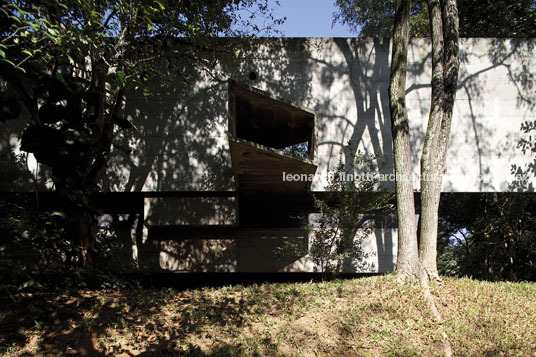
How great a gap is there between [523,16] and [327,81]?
8633mm

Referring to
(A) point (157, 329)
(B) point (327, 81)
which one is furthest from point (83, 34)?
(B) point (327, 81)

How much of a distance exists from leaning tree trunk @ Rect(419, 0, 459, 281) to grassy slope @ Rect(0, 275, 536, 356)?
0.87 metres

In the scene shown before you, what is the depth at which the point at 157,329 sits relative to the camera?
509cm

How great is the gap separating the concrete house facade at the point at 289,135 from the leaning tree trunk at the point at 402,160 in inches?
99.2

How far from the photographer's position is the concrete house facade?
928cm

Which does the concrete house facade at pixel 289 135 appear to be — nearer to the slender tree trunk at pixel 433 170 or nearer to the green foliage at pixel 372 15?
the slender tree trunk at pixel 433 170

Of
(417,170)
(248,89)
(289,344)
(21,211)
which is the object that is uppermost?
(248,89)

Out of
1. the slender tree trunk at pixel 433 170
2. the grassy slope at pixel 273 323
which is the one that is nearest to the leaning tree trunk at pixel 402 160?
the slender tree trunk at pixel 433 170

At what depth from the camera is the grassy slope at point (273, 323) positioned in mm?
4750

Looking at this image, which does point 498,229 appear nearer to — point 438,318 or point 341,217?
point 341,217

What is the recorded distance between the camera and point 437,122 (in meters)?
6.67

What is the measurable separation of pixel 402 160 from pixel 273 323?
3.93m

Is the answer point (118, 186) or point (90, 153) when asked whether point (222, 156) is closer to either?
point (118, 186)

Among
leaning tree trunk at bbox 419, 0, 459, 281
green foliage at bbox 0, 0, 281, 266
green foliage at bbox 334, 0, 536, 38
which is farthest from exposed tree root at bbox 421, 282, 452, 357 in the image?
green foliage at bbox 334, 0, 536, 38
